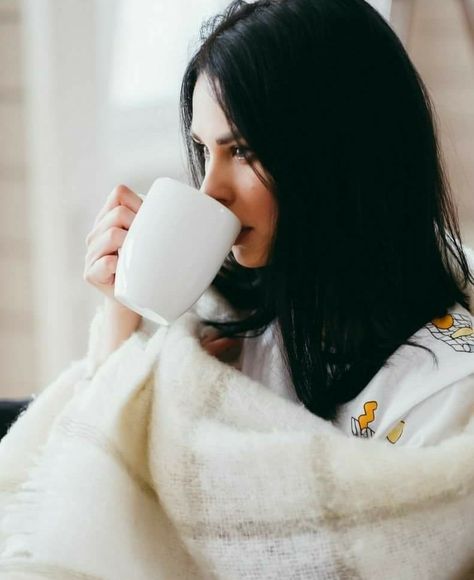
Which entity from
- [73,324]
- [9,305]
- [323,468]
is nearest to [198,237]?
[323,468]

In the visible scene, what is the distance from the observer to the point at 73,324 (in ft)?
4.40

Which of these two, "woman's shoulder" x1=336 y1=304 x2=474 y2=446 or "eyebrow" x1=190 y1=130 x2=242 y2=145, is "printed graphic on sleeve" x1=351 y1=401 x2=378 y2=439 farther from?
"eyebrow" x1=190 y1=130 x2=242 y2=145

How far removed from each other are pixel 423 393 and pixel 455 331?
9 centimetres

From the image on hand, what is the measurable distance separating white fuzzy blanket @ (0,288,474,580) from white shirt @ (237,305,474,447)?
66mm

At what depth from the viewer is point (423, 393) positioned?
721 mm

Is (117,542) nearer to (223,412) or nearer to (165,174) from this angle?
(223,412)

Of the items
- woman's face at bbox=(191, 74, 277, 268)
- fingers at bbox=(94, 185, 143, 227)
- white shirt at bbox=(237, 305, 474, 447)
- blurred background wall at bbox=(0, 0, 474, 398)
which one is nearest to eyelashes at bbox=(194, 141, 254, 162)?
woman's face at bbox=(191, 74, 277, 268)

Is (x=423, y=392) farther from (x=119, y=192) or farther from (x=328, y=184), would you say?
(x=119, y=192)

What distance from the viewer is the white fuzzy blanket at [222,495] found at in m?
0.60

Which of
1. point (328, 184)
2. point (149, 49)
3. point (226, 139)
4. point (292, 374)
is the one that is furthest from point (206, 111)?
point (149, 49)

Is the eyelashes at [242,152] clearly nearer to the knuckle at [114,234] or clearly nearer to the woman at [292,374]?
the woman at [292,374]

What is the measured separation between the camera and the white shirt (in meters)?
0.70

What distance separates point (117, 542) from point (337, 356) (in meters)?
0.33

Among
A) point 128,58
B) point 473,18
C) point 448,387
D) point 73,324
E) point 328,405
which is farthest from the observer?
point 73,324
